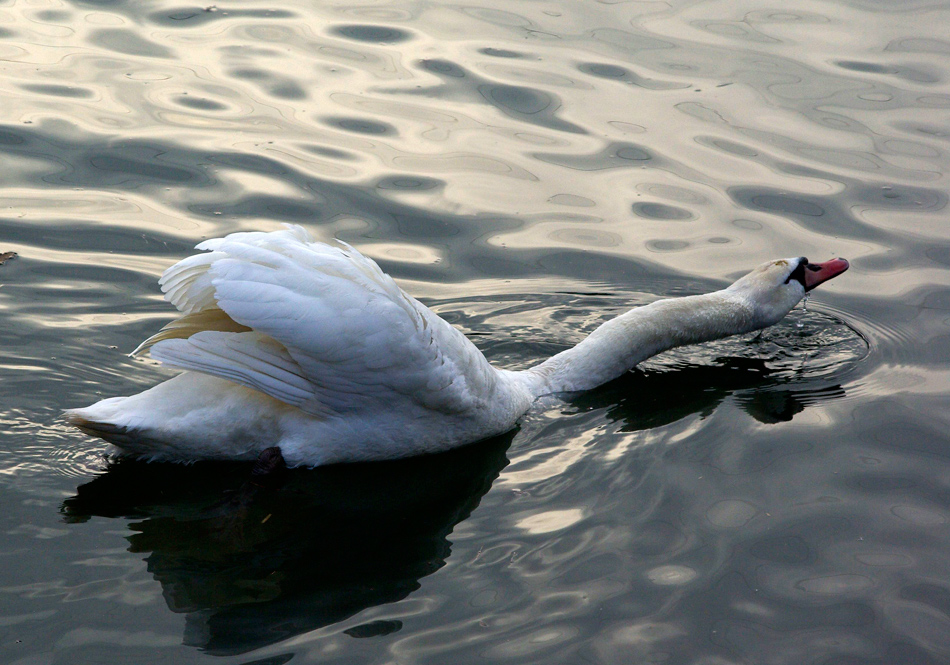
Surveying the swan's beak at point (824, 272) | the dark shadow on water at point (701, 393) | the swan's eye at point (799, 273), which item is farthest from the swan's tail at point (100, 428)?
the swan's beak at point (824, 272)

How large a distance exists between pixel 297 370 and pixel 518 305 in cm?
266

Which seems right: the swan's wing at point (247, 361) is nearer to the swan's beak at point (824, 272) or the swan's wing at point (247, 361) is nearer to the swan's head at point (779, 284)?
the swan's head at point (779, 284)

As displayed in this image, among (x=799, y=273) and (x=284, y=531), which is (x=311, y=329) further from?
(x=799, y=273)

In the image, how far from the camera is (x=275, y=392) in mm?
5199

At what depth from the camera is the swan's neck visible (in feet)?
22.1

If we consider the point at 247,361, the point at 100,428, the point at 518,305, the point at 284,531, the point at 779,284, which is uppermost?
the point at 247,361

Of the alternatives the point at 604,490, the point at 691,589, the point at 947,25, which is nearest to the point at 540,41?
the point at 947,25

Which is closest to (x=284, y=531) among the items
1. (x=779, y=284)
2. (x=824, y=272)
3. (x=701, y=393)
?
(x=701, y=393)

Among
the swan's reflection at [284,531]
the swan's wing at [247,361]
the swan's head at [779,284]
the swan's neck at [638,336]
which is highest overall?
the swan's wing at [247,361]

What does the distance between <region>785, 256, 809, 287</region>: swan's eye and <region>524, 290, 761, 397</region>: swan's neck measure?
410 millimetres

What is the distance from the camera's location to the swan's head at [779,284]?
7.18 m

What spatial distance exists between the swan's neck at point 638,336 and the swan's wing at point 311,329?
4.44 feet

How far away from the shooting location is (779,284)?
720cm

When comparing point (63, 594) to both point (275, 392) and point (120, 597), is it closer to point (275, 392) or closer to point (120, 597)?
point (120, 597)
